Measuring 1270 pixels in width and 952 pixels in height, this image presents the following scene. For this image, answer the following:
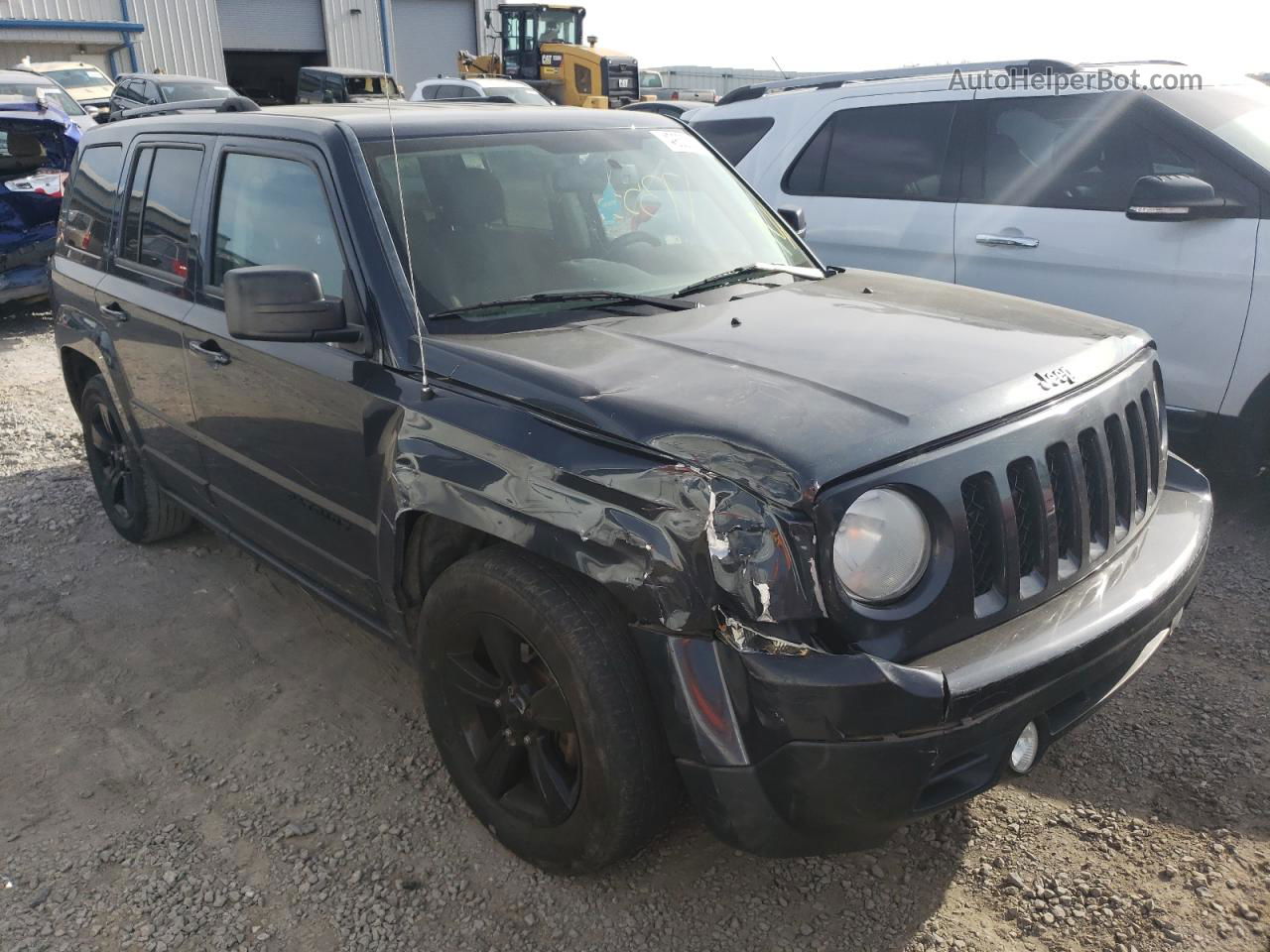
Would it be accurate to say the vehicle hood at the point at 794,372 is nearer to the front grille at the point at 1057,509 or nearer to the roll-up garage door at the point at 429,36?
the front grille at the point at 1057,509

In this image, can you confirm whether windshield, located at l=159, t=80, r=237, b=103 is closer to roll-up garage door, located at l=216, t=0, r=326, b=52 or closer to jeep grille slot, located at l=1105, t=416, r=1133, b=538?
roll-up garage door, located at l=216, t=0, r=326, b=52

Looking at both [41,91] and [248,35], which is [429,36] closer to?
[248,35]

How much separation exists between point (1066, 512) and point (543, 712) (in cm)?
129

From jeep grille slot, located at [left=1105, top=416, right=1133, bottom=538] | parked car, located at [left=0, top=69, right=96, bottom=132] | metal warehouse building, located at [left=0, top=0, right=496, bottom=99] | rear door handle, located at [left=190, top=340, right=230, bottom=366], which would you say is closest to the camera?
jeep grille slot, located at [left=1105, top=416, right=1133, bottom=538]

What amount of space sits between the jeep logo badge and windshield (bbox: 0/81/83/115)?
11.6 metres

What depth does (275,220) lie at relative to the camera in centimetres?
318

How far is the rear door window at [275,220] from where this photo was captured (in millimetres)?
2938

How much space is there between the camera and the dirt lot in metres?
2.43

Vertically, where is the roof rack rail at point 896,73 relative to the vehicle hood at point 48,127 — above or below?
above

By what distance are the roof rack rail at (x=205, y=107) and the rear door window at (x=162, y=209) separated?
28cm

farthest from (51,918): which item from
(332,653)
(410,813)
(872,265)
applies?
(872,265)

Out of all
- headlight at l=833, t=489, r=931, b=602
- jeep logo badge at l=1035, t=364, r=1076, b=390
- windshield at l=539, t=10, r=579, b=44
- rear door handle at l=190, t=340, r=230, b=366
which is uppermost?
windshield at l=539, t=10, r=579, b=44

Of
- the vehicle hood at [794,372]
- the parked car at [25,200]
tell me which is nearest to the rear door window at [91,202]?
the vehicle hood at [794,372]

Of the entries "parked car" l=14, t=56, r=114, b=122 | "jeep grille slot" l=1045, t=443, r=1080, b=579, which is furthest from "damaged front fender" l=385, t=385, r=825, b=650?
"parked car" l=14, t=56, r=114, b=122
